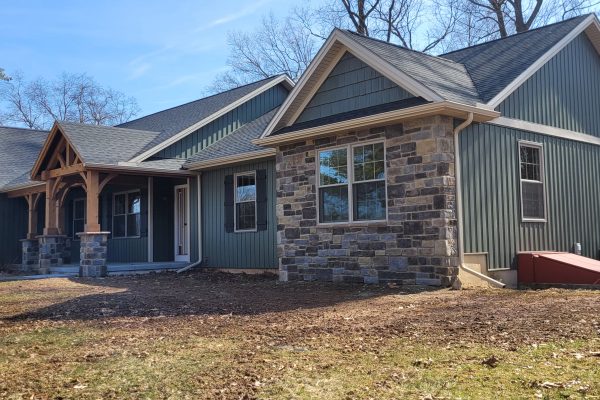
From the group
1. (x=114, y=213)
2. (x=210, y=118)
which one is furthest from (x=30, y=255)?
(x=210, y=118)

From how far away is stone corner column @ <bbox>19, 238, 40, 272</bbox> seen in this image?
56.1 ft

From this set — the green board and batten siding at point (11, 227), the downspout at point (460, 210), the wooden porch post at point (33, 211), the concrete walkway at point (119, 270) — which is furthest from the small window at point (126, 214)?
the downspout at point (460, 210)

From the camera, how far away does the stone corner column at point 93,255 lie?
13836mm

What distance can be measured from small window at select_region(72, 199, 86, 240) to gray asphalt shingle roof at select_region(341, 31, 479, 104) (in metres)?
12.1

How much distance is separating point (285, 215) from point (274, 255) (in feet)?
6.00

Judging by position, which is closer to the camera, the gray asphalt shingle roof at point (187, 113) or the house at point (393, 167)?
the house at point (393, 167)

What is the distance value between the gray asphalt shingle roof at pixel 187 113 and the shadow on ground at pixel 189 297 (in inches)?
203

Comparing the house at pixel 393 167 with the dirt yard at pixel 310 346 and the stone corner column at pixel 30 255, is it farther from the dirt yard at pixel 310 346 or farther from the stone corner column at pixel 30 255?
the stone corner column at pixel 30 255

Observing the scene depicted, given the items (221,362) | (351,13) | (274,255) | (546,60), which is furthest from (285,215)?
(351,13)

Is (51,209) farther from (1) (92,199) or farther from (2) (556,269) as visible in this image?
(2) (556,269)

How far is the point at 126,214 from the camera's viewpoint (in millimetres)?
17672

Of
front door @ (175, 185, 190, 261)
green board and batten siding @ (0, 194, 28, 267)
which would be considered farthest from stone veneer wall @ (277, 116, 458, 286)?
green board and batten siding @ (0, 194, 28, 267)

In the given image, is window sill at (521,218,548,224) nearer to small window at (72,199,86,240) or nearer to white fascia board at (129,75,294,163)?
white fascia board at (129,75,294,163)

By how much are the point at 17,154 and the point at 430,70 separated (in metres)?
16.3
